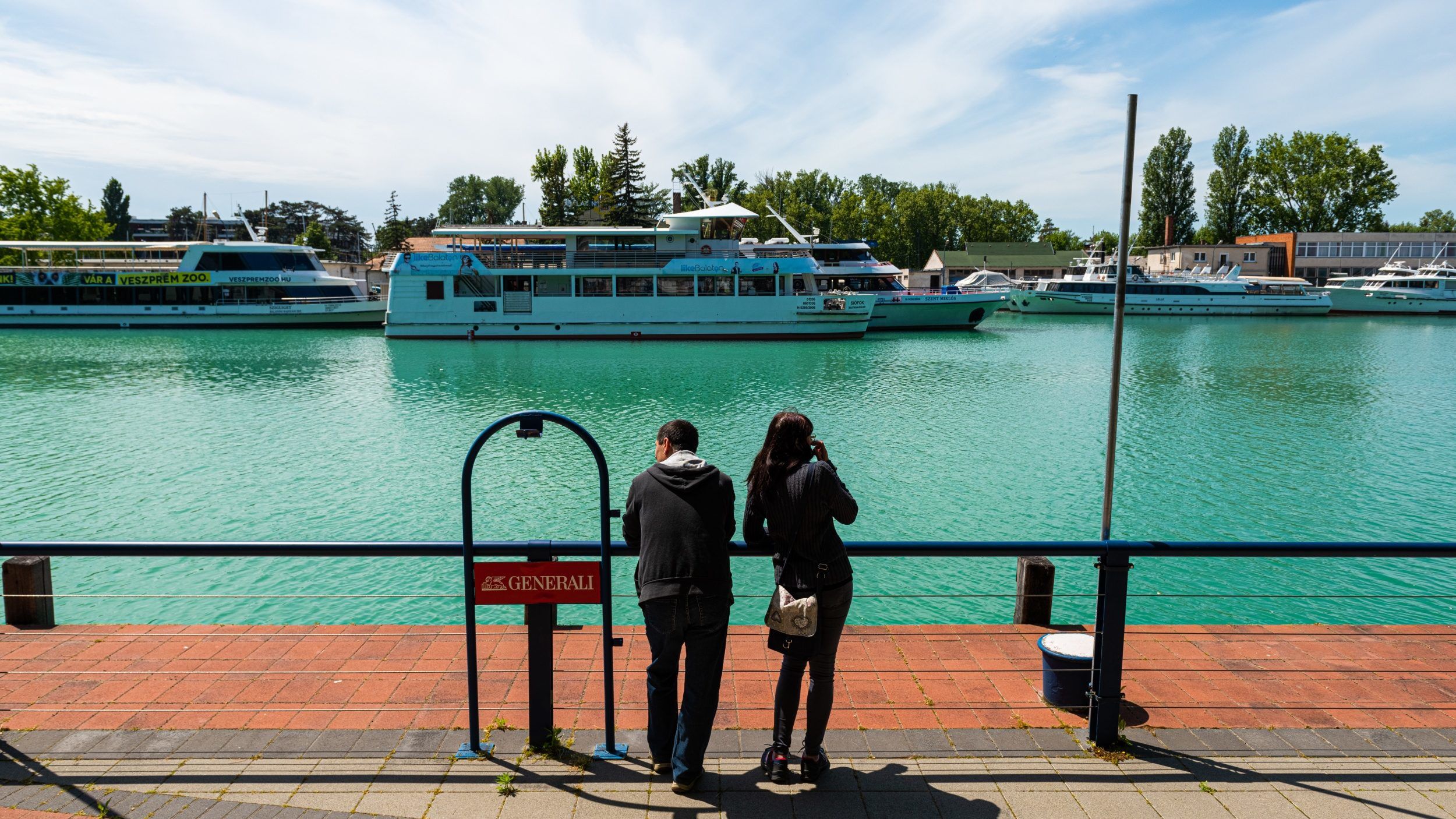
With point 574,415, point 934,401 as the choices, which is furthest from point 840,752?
point 934,401

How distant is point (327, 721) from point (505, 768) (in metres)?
1.12

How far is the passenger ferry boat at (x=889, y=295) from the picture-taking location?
148ft

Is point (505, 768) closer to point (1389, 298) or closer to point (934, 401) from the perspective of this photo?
point (934, 401)

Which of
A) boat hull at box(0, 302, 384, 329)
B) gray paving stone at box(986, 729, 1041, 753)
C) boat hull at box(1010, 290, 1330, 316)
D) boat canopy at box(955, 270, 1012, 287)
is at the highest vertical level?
boat canopy at box(955, 270, 1012, 287)

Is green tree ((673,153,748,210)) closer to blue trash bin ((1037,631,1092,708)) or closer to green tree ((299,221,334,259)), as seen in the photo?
green tree ((299,221,334,259))

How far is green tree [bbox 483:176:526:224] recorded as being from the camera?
129550mm

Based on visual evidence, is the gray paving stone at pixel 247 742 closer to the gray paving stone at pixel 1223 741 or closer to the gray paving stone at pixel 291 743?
the gray paving stone at pixel 291 743

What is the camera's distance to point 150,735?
3859 mm

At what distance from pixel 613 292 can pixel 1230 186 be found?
7146 centimetres

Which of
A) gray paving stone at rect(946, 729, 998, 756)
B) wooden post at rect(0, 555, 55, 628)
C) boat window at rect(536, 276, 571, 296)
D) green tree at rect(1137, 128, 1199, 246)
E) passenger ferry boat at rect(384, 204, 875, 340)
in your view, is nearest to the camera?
gray paving stone at rect(946, 729, 998, 756)

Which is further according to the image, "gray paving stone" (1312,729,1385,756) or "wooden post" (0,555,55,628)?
"wooden post" (0,555,55,628)

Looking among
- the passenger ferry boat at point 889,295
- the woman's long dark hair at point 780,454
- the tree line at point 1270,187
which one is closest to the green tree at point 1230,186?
the tree line at point 1270,187

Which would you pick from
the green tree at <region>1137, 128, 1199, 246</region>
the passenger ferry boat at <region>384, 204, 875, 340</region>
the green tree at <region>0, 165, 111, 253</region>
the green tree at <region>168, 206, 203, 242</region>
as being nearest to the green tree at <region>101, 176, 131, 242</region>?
the green tree at <region>168, 206, 203, 242</region>

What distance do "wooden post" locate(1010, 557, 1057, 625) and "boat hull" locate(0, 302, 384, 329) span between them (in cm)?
4672
